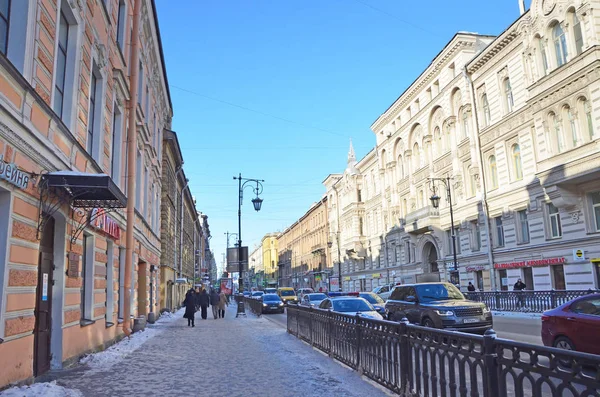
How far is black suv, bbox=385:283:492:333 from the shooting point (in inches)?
513

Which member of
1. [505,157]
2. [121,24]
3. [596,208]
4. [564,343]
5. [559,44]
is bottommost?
[564,343]

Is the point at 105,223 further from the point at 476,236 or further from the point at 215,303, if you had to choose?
the point at 476,236

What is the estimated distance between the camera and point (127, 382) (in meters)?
8.38

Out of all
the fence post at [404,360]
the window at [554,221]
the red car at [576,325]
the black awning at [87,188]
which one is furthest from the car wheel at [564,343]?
the window at [554,221]

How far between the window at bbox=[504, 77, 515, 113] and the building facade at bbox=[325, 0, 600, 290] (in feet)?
0.39

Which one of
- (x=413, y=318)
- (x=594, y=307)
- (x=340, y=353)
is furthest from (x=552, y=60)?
(x=340, y=353)

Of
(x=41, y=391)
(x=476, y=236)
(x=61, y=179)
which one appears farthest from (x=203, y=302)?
(x=41, y=391)

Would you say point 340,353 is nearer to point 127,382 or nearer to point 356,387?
point 356,387

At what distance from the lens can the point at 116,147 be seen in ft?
48.5

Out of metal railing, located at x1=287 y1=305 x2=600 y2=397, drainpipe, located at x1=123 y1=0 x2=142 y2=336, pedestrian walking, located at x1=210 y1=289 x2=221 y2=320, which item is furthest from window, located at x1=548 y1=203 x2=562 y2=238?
drainpipe, located at x1=123 y1=0 x2=142 y2=336

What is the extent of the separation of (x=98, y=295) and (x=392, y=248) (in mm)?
44056

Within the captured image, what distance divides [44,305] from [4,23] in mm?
4827

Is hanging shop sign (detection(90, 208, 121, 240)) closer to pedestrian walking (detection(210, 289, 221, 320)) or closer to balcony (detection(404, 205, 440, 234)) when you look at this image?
pedestrian walking (detection(210, 289, 221, 320))

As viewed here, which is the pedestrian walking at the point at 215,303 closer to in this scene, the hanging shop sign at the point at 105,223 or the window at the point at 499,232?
the hanging shop sign at the point at 105,223
